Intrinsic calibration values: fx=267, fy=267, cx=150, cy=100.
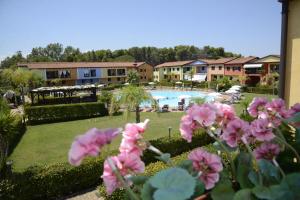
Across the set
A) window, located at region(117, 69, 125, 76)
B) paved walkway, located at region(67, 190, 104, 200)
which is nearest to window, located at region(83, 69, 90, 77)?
window, located at region(117, 69, 125, 76)

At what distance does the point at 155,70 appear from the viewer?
248ft

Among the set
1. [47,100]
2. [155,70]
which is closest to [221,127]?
[47,100]

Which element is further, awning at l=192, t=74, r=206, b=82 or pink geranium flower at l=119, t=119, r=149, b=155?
awning at l=192, t=74, r=206, b=82

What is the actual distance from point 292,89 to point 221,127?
5290mm

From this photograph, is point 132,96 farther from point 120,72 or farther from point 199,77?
point 120,72

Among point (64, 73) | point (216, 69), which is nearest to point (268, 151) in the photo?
point (216, 69)

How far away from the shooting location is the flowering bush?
126 centimetres

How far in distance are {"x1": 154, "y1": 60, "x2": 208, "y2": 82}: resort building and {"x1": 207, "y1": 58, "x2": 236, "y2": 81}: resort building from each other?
1.35 m

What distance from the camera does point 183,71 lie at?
214 feet

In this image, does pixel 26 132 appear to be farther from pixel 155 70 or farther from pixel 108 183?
pixel 155 70

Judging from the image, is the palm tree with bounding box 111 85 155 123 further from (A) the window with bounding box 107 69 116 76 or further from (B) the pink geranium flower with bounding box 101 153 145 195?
(A) the window with bounding box 107 69 116 76

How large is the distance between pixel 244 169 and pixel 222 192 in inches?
9.8

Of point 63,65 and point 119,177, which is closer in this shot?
point 119,177

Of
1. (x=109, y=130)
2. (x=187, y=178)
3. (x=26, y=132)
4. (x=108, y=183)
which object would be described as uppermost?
(x=109, y=130)
